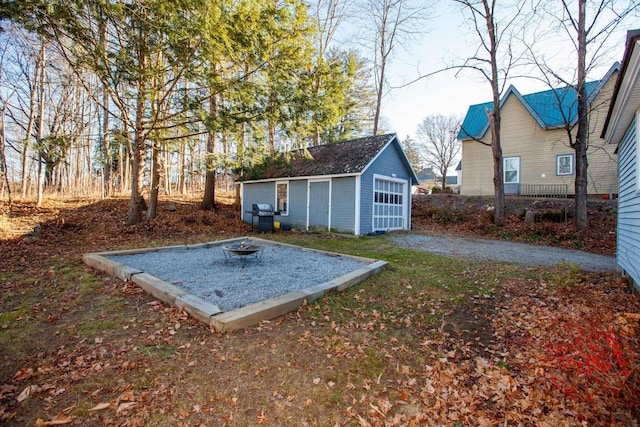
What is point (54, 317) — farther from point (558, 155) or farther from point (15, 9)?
point (558, 155)

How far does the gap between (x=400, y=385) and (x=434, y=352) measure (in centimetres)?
77

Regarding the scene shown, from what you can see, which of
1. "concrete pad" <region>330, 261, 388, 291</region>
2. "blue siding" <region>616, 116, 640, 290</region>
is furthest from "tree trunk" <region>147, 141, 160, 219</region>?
"blue siding" <region>616, 116, 640, 290</region>

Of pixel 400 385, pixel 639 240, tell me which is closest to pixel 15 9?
pixel 400 385

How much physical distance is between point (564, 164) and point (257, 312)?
62.9 ft

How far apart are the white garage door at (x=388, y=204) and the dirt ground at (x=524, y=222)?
5.61 ft

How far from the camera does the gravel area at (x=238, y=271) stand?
4.64 meters

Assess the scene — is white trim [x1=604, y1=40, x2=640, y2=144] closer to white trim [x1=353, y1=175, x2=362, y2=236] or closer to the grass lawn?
the grass lawn

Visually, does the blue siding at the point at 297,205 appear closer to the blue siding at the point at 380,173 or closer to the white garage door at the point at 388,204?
the blue siding at the point at 380,173

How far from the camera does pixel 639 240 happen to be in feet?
14.4

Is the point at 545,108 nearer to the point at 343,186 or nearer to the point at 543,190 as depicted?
the point at 543,190

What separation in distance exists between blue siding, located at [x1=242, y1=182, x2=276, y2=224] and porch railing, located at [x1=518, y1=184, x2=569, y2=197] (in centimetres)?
1463

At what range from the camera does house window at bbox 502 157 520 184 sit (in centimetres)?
1730

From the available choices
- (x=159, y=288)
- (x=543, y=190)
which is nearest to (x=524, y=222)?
(x=543, y=190)

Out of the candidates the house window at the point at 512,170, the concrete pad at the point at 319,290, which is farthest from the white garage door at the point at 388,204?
the concrete pad at the point at 319,290
